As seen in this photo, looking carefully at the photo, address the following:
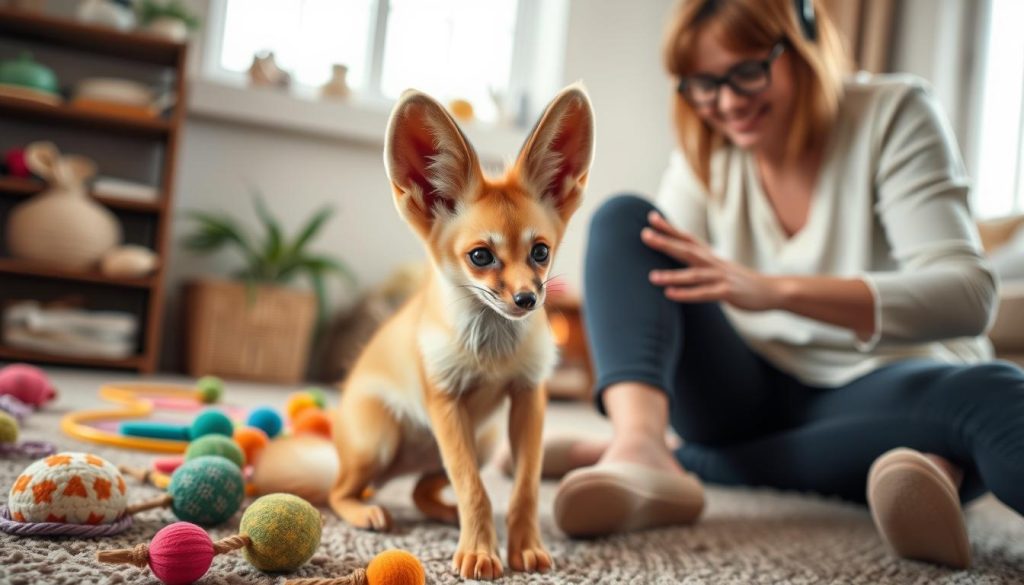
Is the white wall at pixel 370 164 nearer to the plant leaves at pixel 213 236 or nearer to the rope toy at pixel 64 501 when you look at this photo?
the plant leaves at pixel 213 236

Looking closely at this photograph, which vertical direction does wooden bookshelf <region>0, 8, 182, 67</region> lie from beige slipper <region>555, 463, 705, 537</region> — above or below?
above

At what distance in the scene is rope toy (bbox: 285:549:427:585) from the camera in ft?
2.33

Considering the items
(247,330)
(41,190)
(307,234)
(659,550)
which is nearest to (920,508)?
(659,550)

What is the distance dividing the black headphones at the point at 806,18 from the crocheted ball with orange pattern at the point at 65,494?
1309 millimetres

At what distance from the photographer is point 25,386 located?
1703mm

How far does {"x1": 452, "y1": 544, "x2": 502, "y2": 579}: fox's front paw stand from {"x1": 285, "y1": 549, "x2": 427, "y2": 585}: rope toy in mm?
84

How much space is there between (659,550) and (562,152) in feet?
1.69

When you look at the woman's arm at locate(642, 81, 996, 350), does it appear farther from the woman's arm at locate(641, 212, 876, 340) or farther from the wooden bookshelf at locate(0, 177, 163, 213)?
the wooden bookshelf at locate(0, 177, 163, 213)

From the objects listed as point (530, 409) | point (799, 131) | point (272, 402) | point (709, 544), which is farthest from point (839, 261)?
point (272, 402)

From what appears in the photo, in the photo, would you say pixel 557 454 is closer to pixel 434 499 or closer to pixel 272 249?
pixel 434 499

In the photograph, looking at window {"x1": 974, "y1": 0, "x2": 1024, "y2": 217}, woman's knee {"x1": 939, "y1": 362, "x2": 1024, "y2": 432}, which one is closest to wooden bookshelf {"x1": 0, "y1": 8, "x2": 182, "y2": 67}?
woman's knee {"x1": 939, "y1": 362, "x2": 1024, "y2": 432}

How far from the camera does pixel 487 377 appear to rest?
915 millimetres

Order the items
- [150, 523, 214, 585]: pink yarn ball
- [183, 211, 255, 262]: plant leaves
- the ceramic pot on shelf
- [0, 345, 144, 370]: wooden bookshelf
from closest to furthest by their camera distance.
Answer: [150, 523, 214, 585]: pink yarn ball → [0, 345, 144, 370]: wooden bookshelf → the ceramic pot on shelf → [183, 211, 255, 262]: plant leaves

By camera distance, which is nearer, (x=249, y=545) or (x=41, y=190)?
(x=249, y=545)
